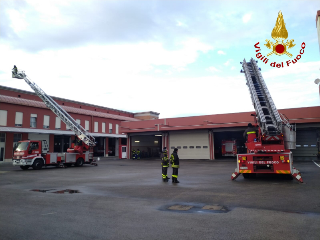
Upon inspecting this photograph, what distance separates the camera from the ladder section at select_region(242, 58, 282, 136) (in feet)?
40.2

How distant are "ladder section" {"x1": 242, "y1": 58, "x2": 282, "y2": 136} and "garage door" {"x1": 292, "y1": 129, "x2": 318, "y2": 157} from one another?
13.2m

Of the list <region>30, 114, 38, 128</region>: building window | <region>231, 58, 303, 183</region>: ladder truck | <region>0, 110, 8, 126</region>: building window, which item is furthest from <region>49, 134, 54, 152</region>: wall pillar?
<region>231, 58, 303, 183</region>: ladder truck

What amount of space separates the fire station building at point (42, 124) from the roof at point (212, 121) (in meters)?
4.21

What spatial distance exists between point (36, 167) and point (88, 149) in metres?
5.50

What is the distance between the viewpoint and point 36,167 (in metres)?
21.2

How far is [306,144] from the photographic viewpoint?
27.5 metres

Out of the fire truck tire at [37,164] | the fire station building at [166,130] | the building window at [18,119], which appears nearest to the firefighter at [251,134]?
the fire station building at [166,130]

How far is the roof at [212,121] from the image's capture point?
2544cm

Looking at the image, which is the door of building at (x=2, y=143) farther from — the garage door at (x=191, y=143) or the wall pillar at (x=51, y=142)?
the garage door at (x=191, y=143)

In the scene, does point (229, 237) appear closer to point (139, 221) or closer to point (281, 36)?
point (139, 221)

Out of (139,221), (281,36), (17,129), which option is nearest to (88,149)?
(17,129)

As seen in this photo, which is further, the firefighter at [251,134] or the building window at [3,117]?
the building window at [3,117]

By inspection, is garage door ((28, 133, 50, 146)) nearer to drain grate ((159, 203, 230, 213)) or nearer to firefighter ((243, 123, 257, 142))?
firefighter ((243, 123, 257, 142))

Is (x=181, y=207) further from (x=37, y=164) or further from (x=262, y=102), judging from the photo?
(x=37, y=164)
